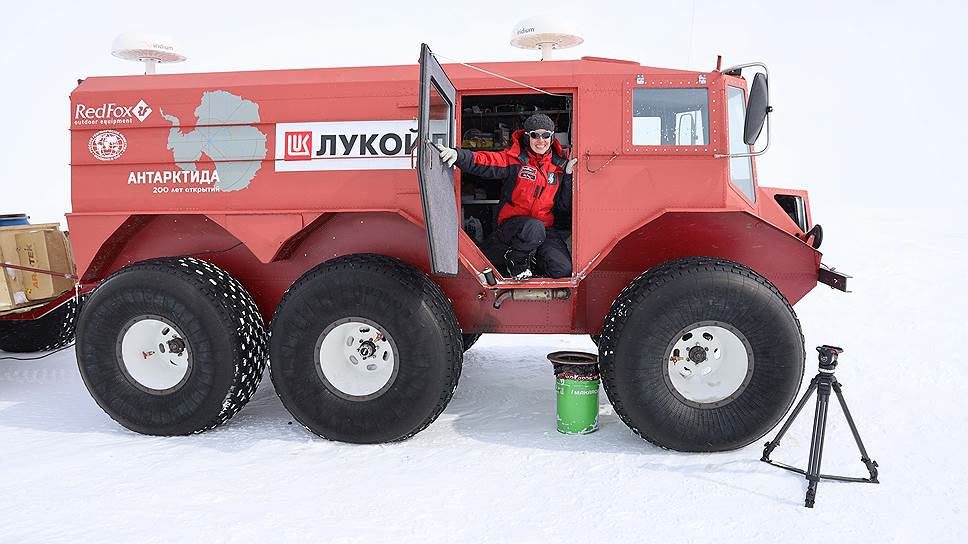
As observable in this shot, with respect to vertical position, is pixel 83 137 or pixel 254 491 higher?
pixel 83 137

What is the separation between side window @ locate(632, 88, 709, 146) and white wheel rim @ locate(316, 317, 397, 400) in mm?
2054

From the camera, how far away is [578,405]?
457cm

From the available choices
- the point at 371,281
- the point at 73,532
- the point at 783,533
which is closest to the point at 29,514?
the point at 73,532

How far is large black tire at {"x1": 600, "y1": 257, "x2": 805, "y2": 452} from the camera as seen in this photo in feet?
13.6

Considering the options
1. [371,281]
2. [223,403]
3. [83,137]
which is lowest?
[223,403]

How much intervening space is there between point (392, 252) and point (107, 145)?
207cm

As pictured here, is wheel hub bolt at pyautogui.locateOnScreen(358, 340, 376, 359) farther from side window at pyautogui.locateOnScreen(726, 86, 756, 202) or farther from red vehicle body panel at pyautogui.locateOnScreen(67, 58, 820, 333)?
side window at pyautogui.locateOnScreen(726, 86, 756, 202)

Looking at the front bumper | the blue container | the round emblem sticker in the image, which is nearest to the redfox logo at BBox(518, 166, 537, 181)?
the front bumper

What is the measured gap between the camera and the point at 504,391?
224 inches

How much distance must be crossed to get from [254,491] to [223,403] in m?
0.93

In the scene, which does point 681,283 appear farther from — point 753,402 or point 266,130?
point 266,130

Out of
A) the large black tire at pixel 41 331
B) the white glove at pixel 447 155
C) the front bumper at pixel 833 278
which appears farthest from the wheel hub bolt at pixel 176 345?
the front bumper at pixel 833 278

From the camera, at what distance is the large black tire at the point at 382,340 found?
432cm

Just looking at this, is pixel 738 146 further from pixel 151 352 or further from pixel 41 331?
pixel 41 331
